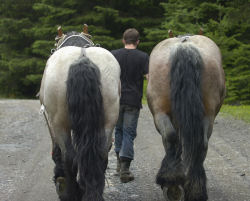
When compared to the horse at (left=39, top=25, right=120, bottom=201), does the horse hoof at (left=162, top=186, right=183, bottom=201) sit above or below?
below

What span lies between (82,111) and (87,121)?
107mm

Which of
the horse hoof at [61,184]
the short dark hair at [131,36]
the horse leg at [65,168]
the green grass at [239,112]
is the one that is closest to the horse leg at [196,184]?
the horse leg at [65,168]

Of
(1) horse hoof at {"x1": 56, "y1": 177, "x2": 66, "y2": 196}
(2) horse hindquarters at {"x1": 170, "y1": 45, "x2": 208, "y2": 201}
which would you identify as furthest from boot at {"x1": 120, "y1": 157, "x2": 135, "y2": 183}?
(2) horse hindquarters at {"x1": 170, "y1": 45, "x2": 208, "y2": 201}

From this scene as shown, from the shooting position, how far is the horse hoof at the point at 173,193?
4.74m

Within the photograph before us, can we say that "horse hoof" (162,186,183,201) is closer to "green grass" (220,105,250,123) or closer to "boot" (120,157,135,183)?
"boot" (120,157,135,183)

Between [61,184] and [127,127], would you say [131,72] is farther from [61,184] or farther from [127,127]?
[61,184]

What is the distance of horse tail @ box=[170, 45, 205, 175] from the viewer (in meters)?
4.50

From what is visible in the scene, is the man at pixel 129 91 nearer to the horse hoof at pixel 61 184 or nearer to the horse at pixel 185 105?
the horse at pixel 185 105

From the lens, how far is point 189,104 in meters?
4.52

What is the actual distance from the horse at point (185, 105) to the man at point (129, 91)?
41.3 inches

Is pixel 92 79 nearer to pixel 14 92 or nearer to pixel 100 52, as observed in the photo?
pixel 100 52

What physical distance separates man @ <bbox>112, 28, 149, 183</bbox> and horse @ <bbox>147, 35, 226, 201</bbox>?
105 centimetres

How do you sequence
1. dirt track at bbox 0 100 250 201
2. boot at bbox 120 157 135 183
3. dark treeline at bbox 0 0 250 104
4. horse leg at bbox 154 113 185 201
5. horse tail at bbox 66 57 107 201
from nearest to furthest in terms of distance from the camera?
horse tail at bbox 66 57 107 201, horse leg at bbox 154 113 185 201, dirt track at bbox 0 100 250 201, boot at bbox 120 157 135 183, dark treeline at bbox 0 0 250 104

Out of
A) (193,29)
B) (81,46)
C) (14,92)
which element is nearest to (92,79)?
(81,46)
